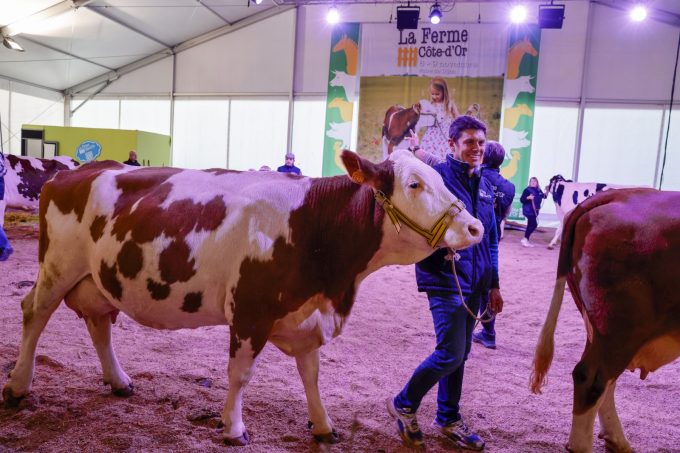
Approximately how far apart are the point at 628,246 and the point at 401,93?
13.5 metres

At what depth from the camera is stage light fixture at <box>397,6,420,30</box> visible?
45.0 feet

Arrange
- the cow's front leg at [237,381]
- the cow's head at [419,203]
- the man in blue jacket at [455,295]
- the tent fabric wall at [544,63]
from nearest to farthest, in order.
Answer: the cow's head at [419,203] → the cow's front leg at [237,381] → the man in blue jacket at [455,295] → the tent fabric wall at [544,63]

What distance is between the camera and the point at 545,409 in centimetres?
303

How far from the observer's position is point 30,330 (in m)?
2.72

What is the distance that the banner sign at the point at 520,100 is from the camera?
47.4ft

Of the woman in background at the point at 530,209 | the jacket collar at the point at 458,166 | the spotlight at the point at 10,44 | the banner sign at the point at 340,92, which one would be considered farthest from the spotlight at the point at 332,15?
the jacket collar at the point at 458,166

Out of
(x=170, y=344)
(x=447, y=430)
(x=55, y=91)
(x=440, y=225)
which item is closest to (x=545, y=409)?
(x=447, y=430)

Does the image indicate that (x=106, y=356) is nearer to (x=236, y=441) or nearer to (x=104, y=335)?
(x=104, y=335)

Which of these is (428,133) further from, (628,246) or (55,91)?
(55,91)

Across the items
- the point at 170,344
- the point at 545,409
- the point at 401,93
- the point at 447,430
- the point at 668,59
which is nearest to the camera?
the point at 447,430

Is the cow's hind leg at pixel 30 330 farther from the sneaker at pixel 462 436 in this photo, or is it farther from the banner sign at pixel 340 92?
the banner sign at pixel 340 92

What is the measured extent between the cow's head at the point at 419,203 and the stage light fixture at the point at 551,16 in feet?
42.4

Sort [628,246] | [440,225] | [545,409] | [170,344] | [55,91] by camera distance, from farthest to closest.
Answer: [55,91] → [170,344] → [545,409] → [628,246] → [440,225]

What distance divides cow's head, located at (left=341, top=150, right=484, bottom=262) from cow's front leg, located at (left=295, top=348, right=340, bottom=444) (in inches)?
31.0
